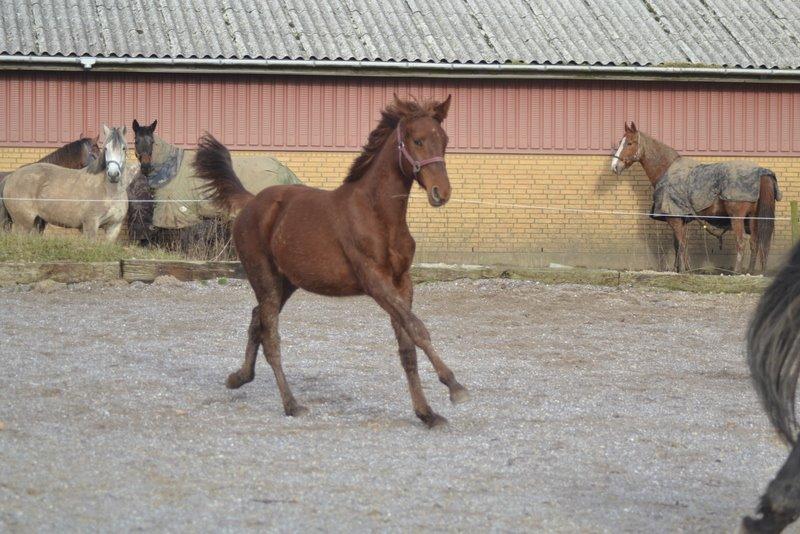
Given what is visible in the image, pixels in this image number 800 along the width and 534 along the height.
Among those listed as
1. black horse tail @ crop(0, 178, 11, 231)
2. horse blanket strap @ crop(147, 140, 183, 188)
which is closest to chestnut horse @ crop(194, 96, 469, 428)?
horse blanket strap @ crop(147, 140, 183, 188)

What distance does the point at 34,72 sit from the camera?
18.3 m

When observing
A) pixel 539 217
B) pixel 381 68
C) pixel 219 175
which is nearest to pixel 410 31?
pixel 381 68

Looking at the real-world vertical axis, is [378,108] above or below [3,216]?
above

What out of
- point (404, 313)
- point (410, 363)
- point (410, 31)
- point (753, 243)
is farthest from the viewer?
point (410, 31)

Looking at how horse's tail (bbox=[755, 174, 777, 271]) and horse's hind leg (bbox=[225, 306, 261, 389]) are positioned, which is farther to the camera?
horse's tail (bbox=[755, 174, 777, 271])

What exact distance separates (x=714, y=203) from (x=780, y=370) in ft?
44.5

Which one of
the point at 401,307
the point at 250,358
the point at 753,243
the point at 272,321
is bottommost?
the point at 753,243

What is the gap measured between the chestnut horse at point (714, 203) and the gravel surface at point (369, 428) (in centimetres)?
533

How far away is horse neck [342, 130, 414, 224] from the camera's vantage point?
712cm

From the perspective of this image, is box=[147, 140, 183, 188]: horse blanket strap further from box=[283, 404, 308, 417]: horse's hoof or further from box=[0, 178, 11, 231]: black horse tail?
box=[283, 404, 308, 417]: horse's hoof

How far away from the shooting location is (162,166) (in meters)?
16.3

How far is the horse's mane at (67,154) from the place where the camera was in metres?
17.4

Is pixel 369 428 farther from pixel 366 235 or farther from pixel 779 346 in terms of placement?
pixel 779 346

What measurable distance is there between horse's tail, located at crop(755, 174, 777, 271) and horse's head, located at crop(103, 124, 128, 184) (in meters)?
8.49
